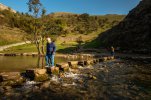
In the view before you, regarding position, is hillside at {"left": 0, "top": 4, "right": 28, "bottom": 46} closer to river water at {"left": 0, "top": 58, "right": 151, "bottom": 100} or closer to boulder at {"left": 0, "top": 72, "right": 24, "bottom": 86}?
boulder at {"left": 0, "top": 72, "right": 24, "bottom": 86}

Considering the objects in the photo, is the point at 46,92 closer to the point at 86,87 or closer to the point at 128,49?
the point at 86,87

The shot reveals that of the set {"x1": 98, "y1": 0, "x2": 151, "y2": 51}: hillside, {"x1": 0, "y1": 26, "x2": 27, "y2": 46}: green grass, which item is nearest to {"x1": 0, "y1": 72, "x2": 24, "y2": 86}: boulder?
{"x1": 98, "y1": 0, "x2": 151, "y2": 51}: hillside

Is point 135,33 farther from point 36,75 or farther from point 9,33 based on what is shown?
point 9,33

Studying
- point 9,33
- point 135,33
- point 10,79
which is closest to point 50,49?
point 10,79

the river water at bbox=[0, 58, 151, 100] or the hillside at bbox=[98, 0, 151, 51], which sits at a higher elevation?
the hillside at bbox=[98, 0, 151, 51]

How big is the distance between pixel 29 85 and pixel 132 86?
26.8 ft

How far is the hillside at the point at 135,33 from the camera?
67650mm

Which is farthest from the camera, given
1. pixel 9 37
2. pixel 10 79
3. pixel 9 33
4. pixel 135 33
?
pixel 9 33

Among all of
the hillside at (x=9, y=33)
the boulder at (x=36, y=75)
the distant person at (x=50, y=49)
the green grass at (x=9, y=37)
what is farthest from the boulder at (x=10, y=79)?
the green grass at (x=9, y=37)

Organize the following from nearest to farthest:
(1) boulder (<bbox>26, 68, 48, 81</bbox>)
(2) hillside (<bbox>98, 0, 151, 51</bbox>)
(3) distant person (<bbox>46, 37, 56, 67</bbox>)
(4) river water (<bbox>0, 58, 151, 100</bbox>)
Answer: (4) river water (<bbox>0, 58, 151, 100</bbox>) → (1) boulder (<bbox>26, 68, 48, 81</bbox>) → (3) distant person (<bbox>46, 37, 56, 67</bbox>) → (2) hillside (<bbox>98, 0, 151, 51</bbox>)

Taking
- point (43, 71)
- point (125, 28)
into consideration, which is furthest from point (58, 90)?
point (125, 28)

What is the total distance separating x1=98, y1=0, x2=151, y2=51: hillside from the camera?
6765cm

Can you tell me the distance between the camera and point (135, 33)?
73.6m

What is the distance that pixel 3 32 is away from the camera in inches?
4724
